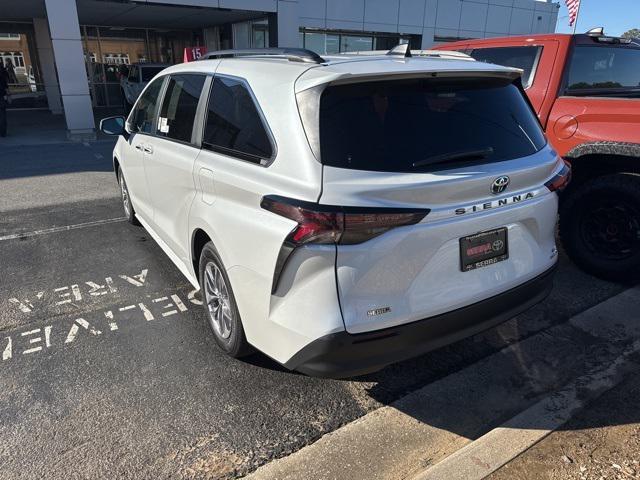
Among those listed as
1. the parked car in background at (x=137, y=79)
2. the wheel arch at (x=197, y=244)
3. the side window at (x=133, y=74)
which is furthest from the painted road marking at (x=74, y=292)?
the side window at (x=133, y=74)

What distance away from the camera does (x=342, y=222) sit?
81.4 inches

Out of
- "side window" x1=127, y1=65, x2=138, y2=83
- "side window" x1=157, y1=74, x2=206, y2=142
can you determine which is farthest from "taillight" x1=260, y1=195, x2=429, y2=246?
"side window" x1=127, y1=65, x2=138, y2=83

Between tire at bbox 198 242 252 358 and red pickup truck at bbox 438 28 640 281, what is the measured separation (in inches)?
124

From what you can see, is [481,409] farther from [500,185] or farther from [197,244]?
[197,244]

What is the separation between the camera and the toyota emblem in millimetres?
2390

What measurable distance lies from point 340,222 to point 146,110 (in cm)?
316

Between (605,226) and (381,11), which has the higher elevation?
(381,11)

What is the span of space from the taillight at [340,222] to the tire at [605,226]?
2.71 meters

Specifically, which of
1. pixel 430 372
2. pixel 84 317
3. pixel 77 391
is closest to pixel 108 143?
pixel 84 317

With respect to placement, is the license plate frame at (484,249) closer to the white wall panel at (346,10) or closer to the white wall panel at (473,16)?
the white wall panel at (346,10)

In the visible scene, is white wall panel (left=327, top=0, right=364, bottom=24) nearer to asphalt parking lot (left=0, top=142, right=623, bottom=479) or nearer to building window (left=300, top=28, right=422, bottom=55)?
building window (left=300, top=28, right=422, bottom=55)

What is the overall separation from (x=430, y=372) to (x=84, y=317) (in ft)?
8.43

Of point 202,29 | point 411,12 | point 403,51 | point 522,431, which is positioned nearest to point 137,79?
point 202,29

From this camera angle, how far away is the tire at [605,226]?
401cm
